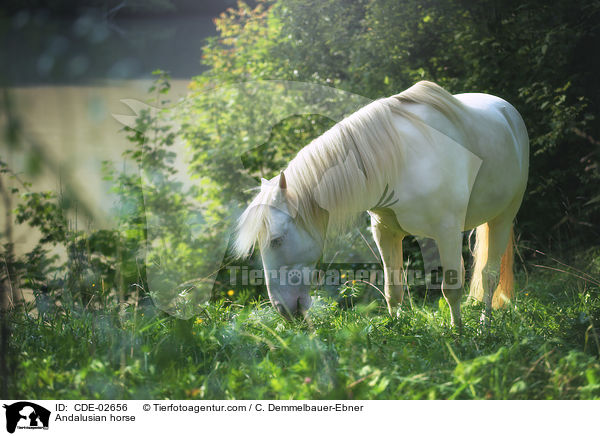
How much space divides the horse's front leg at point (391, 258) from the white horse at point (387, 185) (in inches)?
2.7

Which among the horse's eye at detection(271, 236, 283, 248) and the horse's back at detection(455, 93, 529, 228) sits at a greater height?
the horse's back at detection(455, 93, 529, 228)

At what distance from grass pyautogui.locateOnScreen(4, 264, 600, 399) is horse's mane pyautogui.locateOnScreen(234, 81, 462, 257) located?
1.86 ft

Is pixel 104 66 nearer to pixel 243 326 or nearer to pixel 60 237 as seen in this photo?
pixel 60 237

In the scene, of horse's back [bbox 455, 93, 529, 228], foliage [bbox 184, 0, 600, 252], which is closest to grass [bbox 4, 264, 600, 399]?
horse's back [bbox 455, 93, 529, 228]

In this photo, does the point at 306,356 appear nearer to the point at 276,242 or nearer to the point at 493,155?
the point at 276,242

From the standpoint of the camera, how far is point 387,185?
9.43 ft

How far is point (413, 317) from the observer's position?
131 inches

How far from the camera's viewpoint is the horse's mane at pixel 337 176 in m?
2.66

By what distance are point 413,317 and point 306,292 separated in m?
0.94

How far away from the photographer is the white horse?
8.82ft
